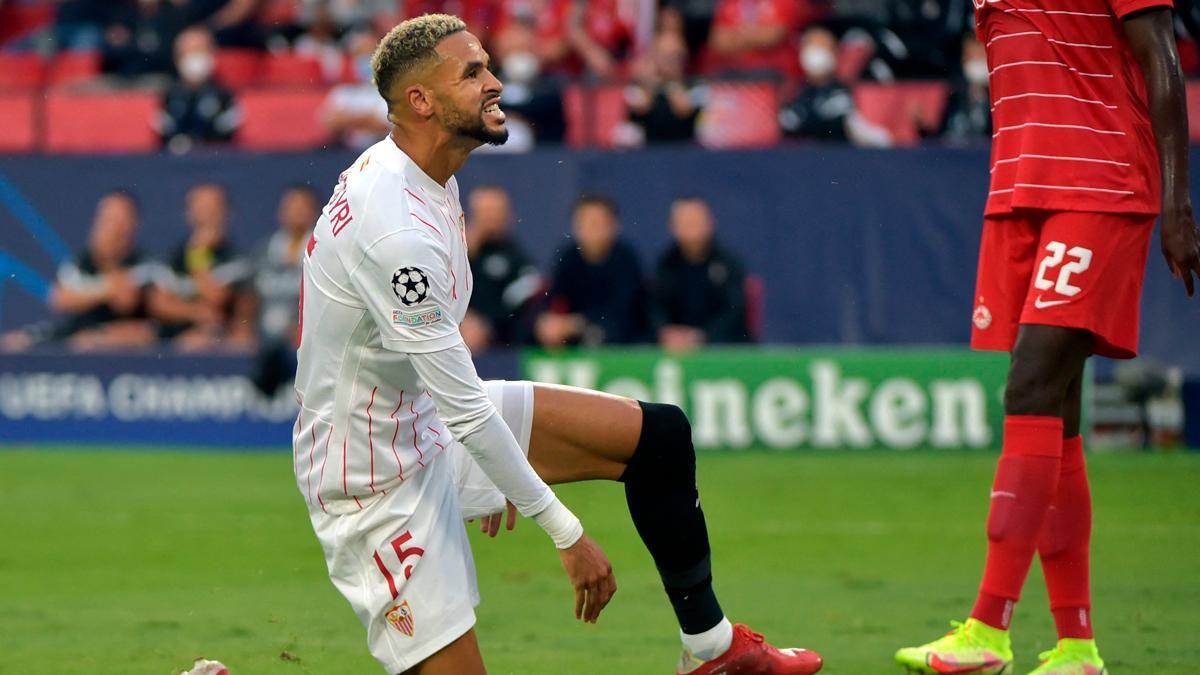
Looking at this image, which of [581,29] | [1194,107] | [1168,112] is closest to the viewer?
[1168,112]

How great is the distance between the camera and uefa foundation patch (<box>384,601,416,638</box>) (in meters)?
4.86

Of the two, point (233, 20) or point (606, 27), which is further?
point (233, 20)

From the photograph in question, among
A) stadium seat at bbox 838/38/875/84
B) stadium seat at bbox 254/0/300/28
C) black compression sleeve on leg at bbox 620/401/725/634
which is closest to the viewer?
black compression sleeve on leg at bbox 620/401/725/634

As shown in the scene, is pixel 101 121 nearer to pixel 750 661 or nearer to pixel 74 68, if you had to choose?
pixel 74 68

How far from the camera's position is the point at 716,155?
13297 millimetres

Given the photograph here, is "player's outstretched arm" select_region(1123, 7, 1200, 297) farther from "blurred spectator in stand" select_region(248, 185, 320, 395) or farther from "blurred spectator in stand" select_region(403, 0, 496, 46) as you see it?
"blurred spectator in stand" select_region(403, 0, 496, 46)

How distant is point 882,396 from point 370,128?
4548 millimetres

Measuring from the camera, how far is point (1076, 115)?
5488 millimetres

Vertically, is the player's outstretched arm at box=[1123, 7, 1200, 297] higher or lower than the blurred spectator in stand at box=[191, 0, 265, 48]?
A: lower

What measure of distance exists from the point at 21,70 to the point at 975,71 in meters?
8.94

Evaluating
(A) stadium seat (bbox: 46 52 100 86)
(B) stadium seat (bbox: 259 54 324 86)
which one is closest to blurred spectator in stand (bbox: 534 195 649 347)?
(B) stadium seat (bbox: 259 54 324 86)

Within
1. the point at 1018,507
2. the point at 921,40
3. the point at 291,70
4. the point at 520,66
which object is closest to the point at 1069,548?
the point at 1018,507

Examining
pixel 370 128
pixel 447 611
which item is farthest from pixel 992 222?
pixel 370 128

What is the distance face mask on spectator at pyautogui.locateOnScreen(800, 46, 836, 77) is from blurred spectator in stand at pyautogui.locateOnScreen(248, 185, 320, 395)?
12.8 feet
